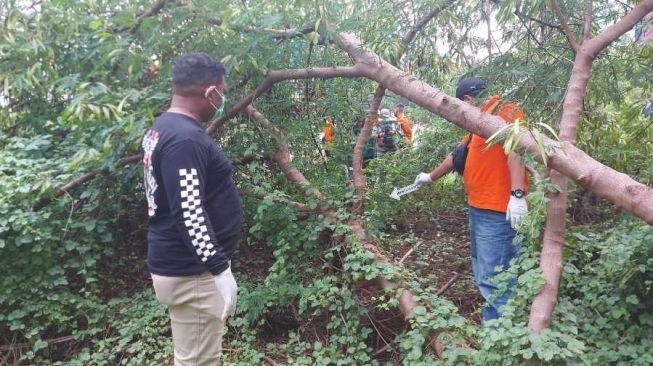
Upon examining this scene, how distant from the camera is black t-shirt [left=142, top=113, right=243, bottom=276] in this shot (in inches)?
80.5

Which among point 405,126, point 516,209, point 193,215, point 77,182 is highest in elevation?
point 405,126

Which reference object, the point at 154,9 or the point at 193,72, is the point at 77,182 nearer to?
the point at 154,9

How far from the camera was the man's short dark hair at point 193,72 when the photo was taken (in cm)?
224

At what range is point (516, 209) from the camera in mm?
2834

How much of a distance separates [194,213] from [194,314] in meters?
0.53

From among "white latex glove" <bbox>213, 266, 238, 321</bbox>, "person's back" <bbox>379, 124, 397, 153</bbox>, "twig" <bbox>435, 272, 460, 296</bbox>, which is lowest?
"twig" <bbox>435, 272, 460, 296</bbox>

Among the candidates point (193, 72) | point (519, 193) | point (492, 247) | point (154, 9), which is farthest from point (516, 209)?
point (154, 9)

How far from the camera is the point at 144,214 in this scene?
430cm

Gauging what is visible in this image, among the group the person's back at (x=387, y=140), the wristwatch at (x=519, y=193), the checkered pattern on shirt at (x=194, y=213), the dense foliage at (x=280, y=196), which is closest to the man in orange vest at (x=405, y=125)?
the person's back at (x=387, y=140)

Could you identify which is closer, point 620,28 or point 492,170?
point 620,28

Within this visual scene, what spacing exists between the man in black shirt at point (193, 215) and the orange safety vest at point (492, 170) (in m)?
1.52

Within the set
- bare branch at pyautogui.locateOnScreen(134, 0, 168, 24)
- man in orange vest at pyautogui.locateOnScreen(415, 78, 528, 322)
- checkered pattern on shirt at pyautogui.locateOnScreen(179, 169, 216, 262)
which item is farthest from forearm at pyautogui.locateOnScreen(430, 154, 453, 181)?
bare branch at pyautogui.locateOnScreen(134, 0, 168, 24)

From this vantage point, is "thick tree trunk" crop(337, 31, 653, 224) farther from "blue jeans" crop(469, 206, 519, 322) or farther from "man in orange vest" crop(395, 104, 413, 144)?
"man in orange vest" crop(395, 104, 413, 144)

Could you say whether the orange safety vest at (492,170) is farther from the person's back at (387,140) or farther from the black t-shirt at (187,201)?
the person's back at (387,140)
